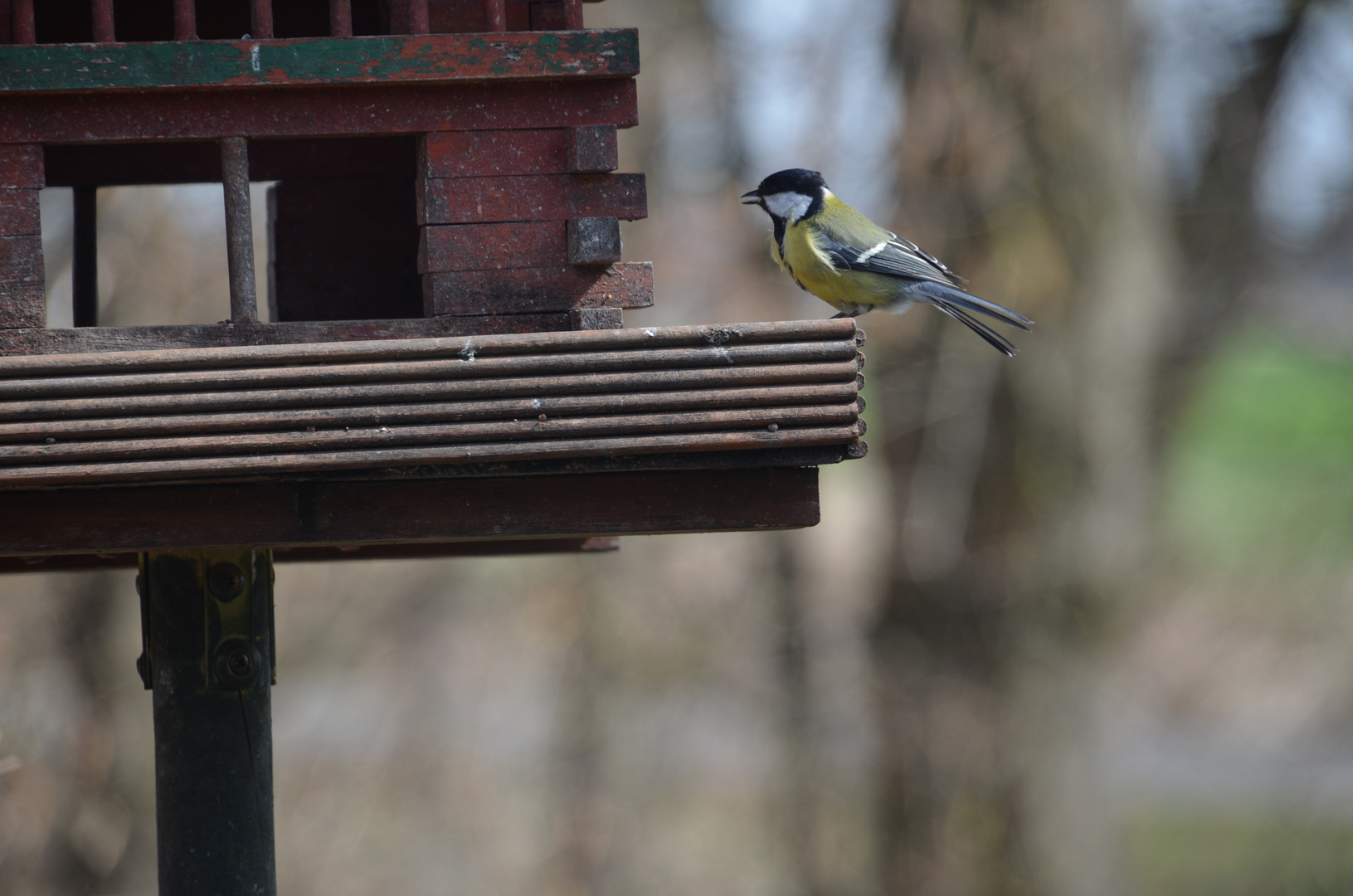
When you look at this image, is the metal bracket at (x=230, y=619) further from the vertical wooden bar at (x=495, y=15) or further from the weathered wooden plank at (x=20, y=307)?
the vertical wooden bar at (x=495, y=15)

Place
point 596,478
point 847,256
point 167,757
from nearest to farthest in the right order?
point 596,478 → point 167,757 → point 847,256

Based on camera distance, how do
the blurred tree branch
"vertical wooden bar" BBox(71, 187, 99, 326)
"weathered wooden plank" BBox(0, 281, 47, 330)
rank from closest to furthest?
"weathered wooden plank" BBox(0, 281, 47, 330)
"vertical wooden bar" BBox(71, 187, 99, 326)
the blurred tree branch

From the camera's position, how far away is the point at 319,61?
1812mm

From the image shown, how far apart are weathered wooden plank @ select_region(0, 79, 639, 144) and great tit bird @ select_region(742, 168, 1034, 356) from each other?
1253 mm

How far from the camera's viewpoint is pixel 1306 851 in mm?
7367

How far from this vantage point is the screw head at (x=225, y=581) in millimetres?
2025

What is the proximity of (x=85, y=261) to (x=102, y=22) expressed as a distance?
0.95 metres

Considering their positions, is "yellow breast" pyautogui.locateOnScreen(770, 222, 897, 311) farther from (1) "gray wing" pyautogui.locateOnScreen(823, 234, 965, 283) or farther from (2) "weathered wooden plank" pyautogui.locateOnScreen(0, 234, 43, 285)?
(2) "weathered wooden plank" pyautogui.locateOnScreen(0, 234, 43, 285)

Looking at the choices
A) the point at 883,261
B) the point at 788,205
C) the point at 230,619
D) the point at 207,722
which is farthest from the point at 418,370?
the point at 788,205

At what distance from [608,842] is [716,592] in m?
1.50

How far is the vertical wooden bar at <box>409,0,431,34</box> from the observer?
Answer: 1.86m

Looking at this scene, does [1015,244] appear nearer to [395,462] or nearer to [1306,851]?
[395,462]

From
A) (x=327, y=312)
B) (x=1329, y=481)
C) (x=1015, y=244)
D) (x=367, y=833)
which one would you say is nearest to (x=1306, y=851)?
(x=1329, y=481)

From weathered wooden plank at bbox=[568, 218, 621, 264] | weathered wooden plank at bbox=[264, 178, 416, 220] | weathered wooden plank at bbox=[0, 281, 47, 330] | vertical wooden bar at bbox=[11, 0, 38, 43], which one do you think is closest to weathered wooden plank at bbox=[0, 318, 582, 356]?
weathered wooden plank at bbox=[0, 281, 47, 330]
